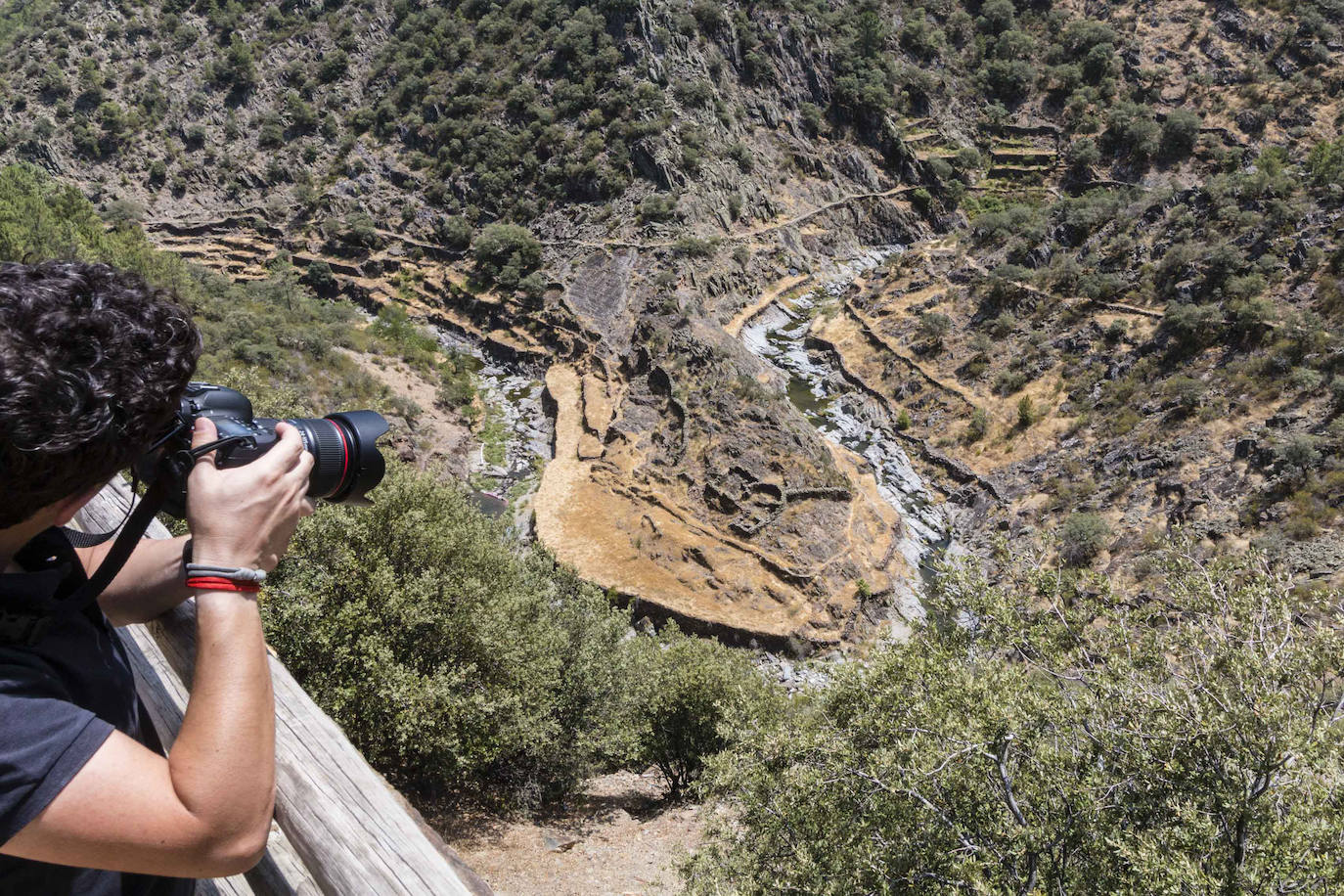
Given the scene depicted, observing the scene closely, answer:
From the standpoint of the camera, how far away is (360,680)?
30.2 feet

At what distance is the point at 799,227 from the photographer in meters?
52.9

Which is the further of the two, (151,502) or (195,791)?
(151,502)

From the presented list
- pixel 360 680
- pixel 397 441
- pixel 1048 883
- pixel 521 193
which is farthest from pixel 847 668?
pixel 521 193

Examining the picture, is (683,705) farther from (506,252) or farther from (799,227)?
(799,227)

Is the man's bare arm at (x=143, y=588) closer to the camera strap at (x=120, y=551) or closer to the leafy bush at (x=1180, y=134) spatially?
the camera strap at (x=120, y=551)

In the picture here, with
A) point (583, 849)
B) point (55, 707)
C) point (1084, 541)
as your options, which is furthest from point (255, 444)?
point (1084, 541)

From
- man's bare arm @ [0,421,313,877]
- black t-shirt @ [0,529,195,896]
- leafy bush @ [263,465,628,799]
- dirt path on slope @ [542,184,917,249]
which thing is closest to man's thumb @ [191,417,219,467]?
man's bare arm @ [0,421,313,877]

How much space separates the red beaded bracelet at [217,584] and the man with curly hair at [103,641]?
0.02 meters

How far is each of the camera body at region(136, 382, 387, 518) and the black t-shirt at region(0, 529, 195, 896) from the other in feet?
0.83

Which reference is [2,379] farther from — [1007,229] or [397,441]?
[1007,229]

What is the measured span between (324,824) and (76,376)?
46.2 inches

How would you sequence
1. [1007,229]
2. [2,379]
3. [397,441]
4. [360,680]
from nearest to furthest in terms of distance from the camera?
[2,379] < [360,680] < [397,441] < [1007,229]

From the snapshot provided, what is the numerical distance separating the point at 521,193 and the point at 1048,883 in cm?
5069

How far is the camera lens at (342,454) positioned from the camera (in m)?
2.04
